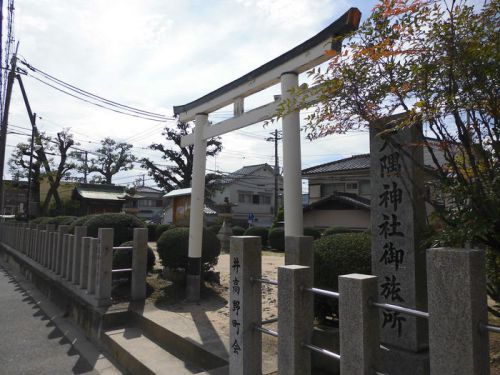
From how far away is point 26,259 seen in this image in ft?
42.4

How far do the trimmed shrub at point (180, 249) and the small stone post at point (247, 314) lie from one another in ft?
14.7

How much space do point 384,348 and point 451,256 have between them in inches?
69.8

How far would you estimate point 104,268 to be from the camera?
658cm

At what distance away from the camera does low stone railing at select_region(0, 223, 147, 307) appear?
21.7 feet

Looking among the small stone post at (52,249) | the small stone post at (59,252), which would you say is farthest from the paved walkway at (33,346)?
the small stone post at (52,249)

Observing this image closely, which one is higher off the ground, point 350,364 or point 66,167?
point 66,167

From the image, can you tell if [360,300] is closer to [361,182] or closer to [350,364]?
[350,364]

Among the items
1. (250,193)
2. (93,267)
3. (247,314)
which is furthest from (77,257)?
(250,193)

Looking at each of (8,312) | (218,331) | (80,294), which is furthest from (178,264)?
(8,312)

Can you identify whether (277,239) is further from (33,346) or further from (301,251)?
(301,251)

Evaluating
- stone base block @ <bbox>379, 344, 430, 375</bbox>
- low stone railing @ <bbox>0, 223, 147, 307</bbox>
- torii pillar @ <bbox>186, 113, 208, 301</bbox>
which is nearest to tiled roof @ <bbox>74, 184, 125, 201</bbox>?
low stone railing @ <bbox>0, 223, 147, 307</bbox>

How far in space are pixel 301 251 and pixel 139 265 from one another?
4279 mm

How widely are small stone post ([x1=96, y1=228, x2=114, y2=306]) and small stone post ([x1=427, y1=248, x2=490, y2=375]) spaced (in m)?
5.65

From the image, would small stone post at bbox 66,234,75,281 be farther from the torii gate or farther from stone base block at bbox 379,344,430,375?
stone base block at bbox 379,344,430,375
